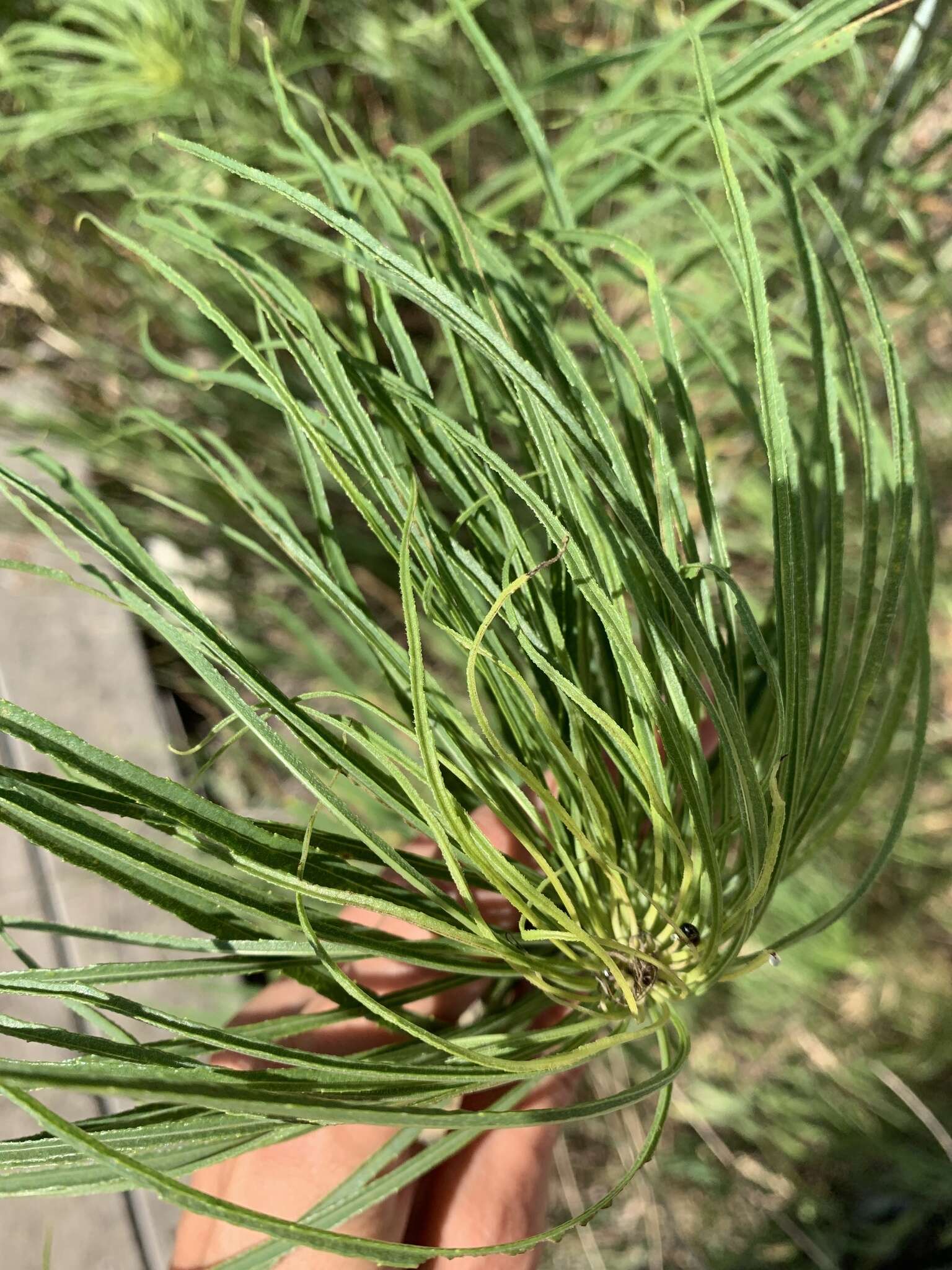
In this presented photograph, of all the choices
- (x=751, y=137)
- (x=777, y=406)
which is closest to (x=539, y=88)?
(x=751, y=137)

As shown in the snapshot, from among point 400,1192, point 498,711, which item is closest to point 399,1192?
point 400,1192

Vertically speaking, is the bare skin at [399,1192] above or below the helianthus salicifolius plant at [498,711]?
below

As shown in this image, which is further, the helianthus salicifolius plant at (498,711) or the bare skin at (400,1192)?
the bare skin at (400,1192)

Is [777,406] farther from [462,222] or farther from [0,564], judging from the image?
[0,564]

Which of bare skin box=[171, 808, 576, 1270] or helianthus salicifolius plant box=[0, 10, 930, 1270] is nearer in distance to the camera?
helianthus salicifolius plant box=[0, 10, 930, 1270]

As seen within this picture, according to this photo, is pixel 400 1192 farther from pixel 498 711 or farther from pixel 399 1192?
pixel 498 711
